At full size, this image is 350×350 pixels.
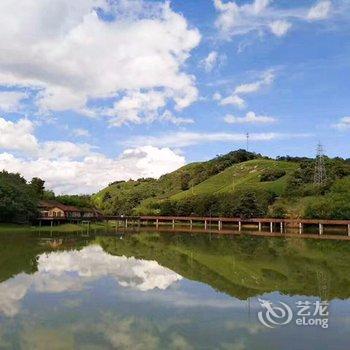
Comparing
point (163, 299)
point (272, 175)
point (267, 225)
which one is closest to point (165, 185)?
point (272, 175)

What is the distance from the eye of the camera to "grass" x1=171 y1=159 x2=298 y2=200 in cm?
12762

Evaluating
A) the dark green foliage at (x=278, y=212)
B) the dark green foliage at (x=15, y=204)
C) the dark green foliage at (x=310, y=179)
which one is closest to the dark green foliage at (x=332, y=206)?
the dark green foliage at (x=278, y=212)

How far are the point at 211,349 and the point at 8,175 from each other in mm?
73593

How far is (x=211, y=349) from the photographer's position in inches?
497

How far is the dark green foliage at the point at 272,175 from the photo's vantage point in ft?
416

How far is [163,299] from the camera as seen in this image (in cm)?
1991

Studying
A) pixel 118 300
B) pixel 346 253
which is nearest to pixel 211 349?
pixel 118 300

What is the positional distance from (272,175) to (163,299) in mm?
110750

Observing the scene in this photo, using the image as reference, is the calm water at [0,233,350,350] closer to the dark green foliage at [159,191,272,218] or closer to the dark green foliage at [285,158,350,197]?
the dark green foliage at [159,191,272,218]

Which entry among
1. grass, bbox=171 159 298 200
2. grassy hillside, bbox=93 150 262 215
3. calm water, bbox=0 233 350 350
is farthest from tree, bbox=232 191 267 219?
calm water, bbox=0 233 350 350

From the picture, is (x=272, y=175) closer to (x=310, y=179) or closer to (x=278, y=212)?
(x=310, y=179)

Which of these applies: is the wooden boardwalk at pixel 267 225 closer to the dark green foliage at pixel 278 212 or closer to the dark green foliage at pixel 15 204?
the dark green foliage at pixel 278 212

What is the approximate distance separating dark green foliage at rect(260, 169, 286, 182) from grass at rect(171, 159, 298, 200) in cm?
146

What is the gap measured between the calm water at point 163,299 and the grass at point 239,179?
9040 cm
